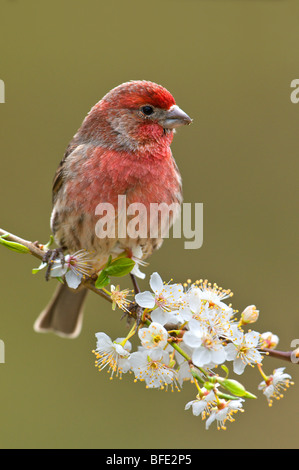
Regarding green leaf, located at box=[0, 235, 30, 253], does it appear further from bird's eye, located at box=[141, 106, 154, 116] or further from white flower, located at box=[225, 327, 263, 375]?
bird's eye, located at box=[141, 106, 154, 116]

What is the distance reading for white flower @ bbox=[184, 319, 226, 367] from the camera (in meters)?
2.70

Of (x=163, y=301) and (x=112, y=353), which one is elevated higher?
(x=163, y=301)

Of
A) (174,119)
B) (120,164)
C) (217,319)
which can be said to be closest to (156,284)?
(217,319)

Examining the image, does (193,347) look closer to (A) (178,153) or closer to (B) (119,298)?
(B) (119,298)

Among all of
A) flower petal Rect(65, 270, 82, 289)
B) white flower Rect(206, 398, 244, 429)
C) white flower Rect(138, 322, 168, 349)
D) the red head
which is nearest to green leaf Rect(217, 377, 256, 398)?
white flower Rect(206, 398, 244, 429)

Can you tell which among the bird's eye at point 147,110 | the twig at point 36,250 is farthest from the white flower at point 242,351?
the bird's eye at point 147,110

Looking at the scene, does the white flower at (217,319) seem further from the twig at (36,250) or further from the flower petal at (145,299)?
the twig at (36,250)

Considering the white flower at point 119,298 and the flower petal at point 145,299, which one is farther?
the white flower at point 119,298

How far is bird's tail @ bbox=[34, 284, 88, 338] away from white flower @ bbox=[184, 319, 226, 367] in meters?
2.28

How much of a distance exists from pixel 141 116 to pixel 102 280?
4.10 feet

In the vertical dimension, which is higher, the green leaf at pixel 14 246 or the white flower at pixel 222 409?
the green leaf at pixel 14 246

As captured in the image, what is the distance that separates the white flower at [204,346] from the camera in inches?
106

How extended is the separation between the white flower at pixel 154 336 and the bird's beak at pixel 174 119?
1453 mm

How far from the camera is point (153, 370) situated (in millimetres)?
2941
